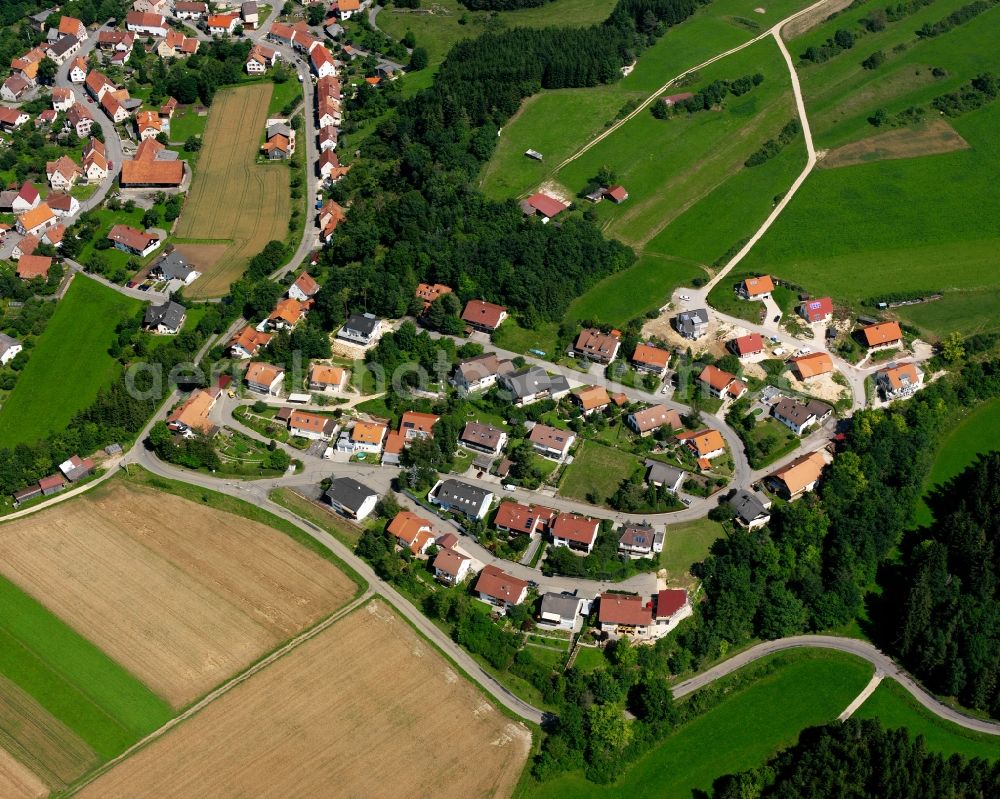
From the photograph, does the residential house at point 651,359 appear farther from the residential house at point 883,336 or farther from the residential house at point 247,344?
the residential house at point 247,344

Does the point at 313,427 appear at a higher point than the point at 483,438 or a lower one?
higher

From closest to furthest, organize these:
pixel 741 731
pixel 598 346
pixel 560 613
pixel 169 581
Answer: pixel 741 731 < pixel 560 613 < pixel 169 581 < pixel 598 346

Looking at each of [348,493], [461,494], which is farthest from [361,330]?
[461,494]

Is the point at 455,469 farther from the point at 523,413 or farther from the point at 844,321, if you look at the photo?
the point at 844,321

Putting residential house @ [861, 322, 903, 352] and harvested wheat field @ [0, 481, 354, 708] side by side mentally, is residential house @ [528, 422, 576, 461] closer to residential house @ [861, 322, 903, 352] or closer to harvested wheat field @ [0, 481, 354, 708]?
harvested wheat field @ [0, 481, 354, 708]

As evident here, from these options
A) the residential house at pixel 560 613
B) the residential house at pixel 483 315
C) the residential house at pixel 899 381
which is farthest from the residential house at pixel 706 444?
the residential house at pixel 483 315

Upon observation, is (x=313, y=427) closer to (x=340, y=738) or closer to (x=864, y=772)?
(x=340, y=738)

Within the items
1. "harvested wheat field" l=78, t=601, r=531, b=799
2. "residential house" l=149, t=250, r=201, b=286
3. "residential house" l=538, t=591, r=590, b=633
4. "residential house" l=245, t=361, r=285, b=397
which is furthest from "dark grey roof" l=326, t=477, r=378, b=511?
"residential house" l=149, t=250, r=201, b=286
